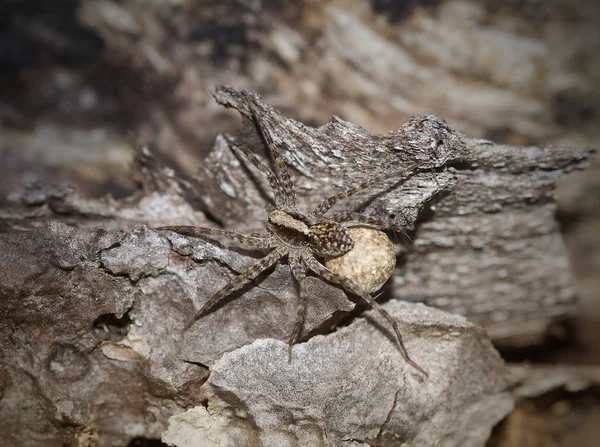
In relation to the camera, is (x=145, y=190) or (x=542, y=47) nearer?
(x=145, y=190)

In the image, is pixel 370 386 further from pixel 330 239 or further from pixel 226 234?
pixel 226 234

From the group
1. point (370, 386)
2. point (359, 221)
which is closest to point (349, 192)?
point (359, 221)

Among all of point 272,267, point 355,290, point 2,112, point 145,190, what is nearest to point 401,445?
point 355,290

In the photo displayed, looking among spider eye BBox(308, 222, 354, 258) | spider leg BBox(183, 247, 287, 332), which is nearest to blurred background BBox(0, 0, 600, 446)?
spider eye BBox(308, 222, 354, 258)

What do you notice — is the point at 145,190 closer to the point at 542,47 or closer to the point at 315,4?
the point at 315,4

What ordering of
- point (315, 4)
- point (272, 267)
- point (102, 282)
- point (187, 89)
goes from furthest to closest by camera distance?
point (187, 89)
point (315, 4)
point (272, 267)
point (102, 282)

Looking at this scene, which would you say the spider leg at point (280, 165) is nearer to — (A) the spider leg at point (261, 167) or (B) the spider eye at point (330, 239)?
(A) the spider leg at point (261, 167)

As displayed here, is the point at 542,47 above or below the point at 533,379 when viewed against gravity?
above
